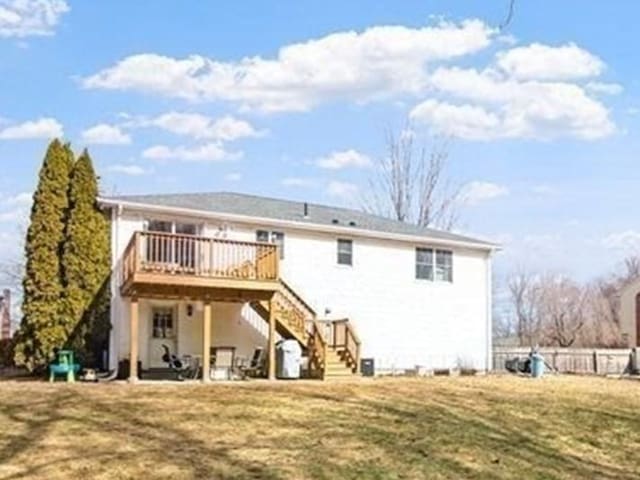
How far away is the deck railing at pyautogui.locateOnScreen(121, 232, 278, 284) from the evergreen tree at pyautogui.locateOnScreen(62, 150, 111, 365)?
34.5 inches

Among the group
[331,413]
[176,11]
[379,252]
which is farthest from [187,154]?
[331,413]

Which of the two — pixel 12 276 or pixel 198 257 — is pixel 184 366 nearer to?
pixel 198 257

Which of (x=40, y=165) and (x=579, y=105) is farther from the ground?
(x=579, y=105)

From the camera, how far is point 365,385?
795 inches

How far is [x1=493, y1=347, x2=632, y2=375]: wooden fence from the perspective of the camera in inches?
1244

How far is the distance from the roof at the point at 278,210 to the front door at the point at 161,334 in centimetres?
271

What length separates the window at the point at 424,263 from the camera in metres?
27.8

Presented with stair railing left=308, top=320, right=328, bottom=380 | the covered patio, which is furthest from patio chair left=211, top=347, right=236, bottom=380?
stair railing left=308, top=320, right=328, bottom=380

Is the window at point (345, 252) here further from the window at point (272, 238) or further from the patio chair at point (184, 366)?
the patio chair at point (184, 366)

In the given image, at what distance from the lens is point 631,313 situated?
43719 millimetres

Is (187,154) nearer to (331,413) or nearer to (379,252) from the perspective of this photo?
(379,252)

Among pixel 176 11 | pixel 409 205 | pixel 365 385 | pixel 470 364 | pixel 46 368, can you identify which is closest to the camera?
pixel 176 11

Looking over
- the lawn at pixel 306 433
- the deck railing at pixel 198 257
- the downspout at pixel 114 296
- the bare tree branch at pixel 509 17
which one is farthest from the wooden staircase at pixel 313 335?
the bare tree branch at pixel 509 17

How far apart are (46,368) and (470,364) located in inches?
524
